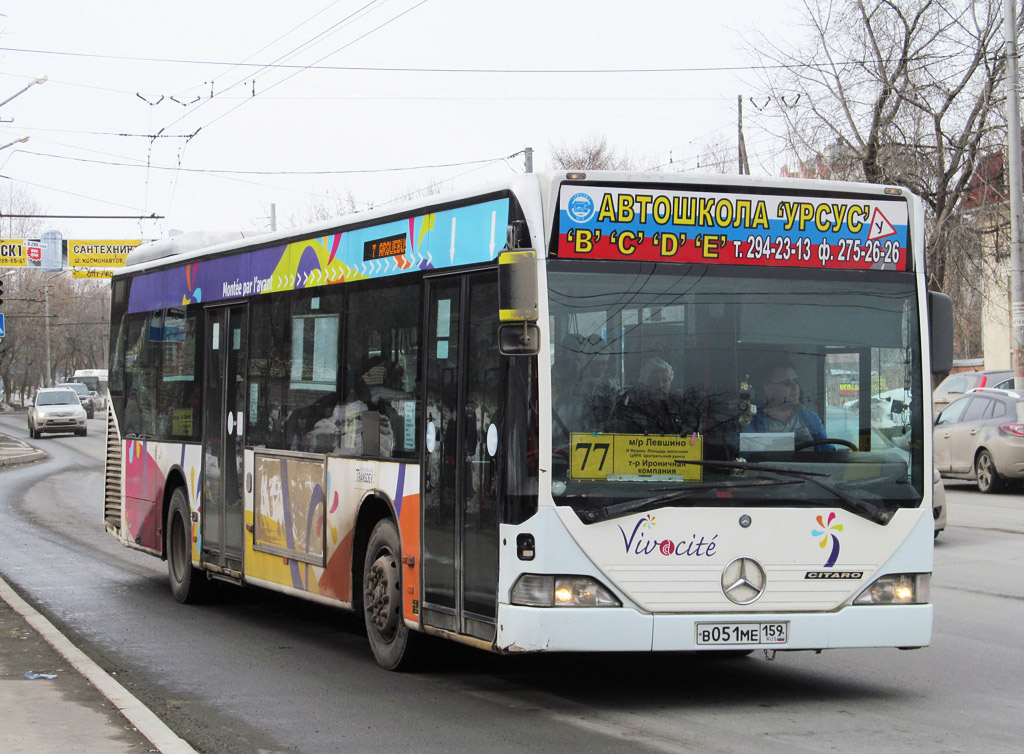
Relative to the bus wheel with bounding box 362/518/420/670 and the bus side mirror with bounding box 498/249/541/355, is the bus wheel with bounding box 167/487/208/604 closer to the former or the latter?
the bus wheel with bounding box 362/518/420/670

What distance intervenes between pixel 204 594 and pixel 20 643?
2941 millimetres

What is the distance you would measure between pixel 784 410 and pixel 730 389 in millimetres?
317

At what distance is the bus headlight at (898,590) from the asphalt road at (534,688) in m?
0.58

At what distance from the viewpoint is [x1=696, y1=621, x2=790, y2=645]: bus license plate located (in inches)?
288

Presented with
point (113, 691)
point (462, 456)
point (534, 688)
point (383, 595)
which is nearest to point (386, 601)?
point (383, 595)

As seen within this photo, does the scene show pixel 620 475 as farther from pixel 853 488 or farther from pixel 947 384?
pixel 947 384

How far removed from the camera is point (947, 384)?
104 feet

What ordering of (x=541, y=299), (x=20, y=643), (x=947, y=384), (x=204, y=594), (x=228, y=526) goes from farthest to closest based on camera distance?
1. (x=947, y=384)
2. (x=204, y=594)
3. (x=228, y=526)
4. (x=20, y=643)
5. (x=541, y=299)

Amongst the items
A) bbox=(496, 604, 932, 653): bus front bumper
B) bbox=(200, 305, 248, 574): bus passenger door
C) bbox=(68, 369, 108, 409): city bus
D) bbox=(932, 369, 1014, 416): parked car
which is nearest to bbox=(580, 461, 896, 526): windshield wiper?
bbox=(496, 604, 932, 653): bus front bumper

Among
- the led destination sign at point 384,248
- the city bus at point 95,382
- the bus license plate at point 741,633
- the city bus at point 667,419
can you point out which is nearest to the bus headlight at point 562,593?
the city bus at point 667,419

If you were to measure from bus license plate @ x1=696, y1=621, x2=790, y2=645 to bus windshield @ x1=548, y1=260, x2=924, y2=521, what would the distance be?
640 mm

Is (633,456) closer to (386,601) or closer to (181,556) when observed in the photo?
(386,601)

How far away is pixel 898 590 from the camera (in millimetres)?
7648

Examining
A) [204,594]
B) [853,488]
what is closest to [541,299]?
[853,488]
